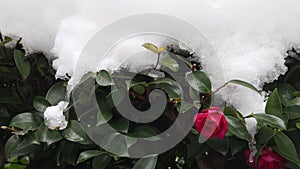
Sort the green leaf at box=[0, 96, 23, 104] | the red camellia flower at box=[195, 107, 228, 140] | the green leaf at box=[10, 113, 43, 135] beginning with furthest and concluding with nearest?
1. the green leaf at box=[0, 96, 23, 104]
2. the green leaf at box=[10, 113, 43, 135]
3. the red camellia flower at box=[195, 107, 228, 140]

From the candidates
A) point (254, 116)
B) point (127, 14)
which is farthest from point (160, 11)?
point (254, 116)

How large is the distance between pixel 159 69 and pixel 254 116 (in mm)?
194

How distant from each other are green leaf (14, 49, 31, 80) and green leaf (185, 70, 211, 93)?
0.34m

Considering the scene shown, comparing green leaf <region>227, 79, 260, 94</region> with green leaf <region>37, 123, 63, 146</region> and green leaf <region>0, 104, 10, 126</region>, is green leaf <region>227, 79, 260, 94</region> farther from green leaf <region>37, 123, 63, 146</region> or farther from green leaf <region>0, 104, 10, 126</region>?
green leaf <region>0, 104, 10, 126</region>

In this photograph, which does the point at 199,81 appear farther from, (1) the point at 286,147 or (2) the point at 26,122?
(2) the point at 26,122

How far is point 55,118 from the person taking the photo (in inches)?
34.8

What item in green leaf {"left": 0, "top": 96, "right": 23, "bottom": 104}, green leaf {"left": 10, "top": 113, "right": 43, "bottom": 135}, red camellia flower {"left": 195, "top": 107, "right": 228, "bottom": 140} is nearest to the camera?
red camellia flower {"left": 195, "top": 107, "right": 228, "bottom": 140}

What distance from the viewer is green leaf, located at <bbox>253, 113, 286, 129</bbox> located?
0.80 m

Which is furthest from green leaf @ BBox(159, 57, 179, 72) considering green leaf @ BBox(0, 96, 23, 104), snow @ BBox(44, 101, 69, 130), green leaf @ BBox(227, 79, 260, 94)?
green leaf @ BBox(0, 96, 23, 104)

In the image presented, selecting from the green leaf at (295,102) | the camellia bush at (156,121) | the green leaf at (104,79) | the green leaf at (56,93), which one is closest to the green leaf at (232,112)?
the camellia bush at (156,121)

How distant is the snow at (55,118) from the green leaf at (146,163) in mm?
158

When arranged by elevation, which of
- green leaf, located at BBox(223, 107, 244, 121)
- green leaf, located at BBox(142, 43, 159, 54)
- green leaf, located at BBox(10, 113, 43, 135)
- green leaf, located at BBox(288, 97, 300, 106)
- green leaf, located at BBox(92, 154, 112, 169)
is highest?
green leaf, located at BBox(142, 43, 159, 54)

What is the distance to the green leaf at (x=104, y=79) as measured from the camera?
0.83 m

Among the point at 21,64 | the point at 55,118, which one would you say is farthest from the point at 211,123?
the point at 21,64
